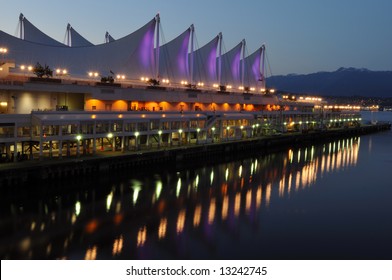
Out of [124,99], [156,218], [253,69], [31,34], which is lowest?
[156,218]

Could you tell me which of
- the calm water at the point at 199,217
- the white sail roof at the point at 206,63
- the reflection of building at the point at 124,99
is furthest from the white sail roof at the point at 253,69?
the calm water at the point at 199,217

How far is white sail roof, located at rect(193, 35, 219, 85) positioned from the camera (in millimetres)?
56681

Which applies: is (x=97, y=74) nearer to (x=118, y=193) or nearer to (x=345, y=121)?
(x=118, y=193)

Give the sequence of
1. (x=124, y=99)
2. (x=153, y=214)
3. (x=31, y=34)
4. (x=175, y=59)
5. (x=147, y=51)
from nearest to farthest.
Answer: (x=153, y=214), (x=124, y=99), (x=147, y=51), (x=31, y=34), (x=175, y=59)

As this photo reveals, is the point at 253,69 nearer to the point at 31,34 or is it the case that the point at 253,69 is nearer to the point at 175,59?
the point at 175,59

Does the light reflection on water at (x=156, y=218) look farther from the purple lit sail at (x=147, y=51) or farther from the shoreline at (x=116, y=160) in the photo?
the purple lit sail at (x=147, y=51)

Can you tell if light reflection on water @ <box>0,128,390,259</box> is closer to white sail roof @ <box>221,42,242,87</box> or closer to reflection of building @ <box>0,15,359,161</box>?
reflection of building @ <box>0,15,359,161</box>

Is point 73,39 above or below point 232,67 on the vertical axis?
above

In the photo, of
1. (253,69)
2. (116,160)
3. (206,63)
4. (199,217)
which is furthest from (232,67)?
(199,217)

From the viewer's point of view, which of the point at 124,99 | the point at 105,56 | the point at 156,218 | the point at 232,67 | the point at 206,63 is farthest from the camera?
the point at 232,67

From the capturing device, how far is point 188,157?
1236 inches

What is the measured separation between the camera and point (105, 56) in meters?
42.5

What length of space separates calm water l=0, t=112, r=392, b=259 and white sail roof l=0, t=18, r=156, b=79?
18.4m

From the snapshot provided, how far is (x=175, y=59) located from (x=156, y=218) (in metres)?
35.5
